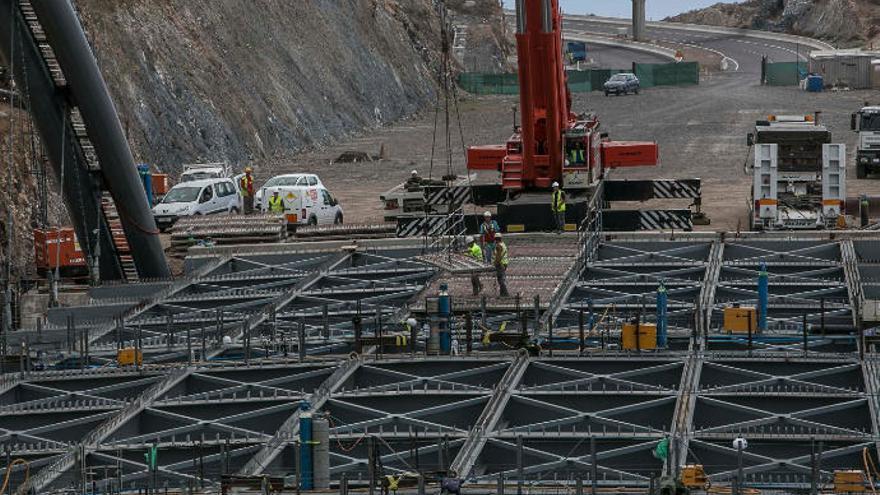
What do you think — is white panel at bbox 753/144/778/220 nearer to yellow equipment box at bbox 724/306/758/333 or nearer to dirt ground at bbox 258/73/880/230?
dirt ground at bbox 258/73/880/230

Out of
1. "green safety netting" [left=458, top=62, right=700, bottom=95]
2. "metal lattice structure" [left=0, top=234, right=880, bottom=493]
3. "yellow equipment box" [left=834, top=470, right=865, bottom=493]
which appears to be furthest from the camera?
"green safety netting" [left=458, top=62, right=700, bottom=95]

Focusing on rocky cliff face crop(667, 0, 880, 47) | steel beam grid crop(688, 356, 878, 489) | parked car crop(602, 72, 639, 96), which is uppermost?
rocky cliff face crop(667, 0, 880, 47)

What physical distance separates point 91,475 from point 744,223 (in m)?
35.0

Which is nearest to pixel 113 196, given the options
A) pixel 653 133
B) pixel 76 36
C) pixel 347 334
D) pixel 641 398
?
pixel 76 36

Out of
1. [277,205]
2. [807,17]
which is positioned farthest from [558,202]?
[807,17]

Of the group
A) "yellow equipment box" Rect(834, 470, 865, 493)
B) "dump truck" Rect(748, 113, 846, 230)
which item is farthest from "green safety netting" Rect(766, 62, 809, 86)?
"yellow equipment box" Rect(834, 470, 865, 493)

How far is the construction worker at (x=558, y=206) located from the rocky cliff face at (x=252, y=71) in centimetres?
2464

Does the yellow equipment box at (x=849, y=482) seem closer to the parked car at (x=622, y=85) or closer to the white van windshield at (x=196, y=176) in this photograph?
the white van windshield at (x=196, y=176)

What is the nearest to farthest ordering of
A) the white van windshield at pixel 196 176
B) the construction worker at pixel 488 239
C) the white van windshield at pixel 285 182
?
the construction worker at pixel 488 239
the white van windshield at pixel 285 182
the white van windshield at pixel 196 176

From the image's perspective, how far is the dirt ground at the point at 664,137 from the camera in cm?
6738

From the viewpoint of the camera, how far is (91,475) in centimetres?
2548

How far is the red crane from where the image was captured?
156 ft

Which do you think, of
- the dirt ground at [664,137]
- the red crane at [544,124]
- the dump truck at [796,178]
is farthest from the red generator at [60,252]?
the dump truck at [796,178]

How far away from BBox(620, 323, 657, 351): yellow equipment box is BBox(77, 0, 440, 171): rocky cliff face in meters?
37.5
